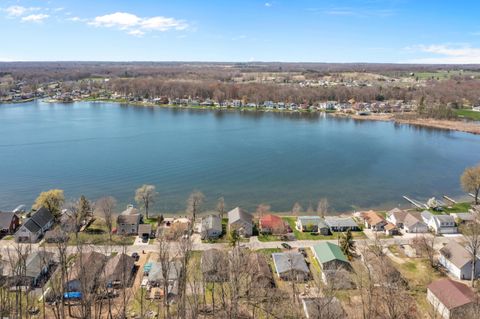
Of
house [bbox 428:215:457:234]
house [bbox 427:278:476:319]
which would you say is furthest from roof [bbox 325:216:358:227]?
house [bbox 427:278:476:319]

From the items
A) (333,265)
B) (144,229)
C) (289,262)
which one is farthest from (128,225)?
(333,265)

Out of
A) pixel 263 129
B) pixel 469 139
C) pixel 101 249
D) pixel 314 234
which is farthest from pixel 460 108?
pixel 101 249

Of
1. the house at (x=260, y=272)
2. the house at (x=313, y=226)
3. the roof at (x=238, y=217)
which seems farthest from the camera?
the house at (x=313, y=226)

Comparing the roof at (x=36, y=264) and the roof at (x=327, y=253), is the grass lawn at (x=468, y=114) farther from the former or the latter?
the roof at (x=36, y=264)

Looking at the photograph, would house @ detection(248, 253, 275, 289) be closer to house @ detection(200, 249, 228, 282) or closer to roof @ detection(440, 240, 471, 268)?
house @ detection(200, 249, 228, 282)

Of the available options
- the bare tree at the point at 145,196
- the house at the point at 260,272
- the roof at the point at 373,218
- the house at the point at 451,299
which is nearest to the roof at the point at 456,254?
the house at the point at 451,299

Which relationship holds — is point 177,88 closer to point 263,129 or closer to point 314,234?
point 263,129
